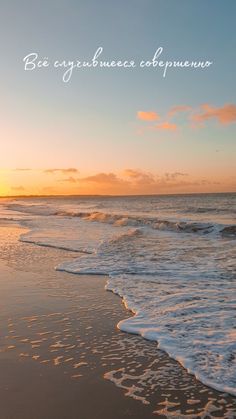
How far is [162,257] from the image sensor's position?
43.9ft

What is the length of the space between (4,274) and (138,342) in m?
5.50

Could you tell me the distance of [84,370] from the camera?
15.9ft

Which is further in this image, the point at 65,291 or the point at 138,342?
the point at 65,291

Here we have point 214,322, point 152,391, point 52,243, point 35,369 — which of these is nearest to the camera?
point 152,391

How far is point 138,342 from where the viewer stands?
5855mm

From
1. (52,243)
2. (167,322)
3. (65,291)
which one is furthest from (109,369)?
(52,243)

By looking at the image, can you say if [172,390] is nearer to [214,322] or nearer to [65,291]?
[214,322]

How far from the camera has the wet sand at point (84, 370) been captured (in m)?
4.03

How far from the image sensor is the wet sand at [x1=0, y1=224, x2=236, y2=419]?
13.2ft

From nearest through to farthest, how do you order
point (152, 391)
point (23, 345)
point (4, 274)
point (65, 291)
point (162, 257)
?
1. point (152, 391)
2. point (23, 345)
3. point (65, 291)
4. point (4, 274)
5. point (162, 257)

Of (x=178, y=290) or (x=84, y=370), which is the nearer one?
(x=84, y=370)

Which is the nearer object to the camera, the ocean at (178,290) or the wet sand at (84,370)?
the wet sand at (84,370)

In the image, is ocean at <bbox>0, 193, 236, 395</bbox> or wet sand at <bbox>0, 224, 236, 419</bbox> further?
ocean at <bbox>0, 193, 236, 395</bbox>

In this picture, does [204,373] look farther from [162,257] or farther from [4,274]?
[162,257]
